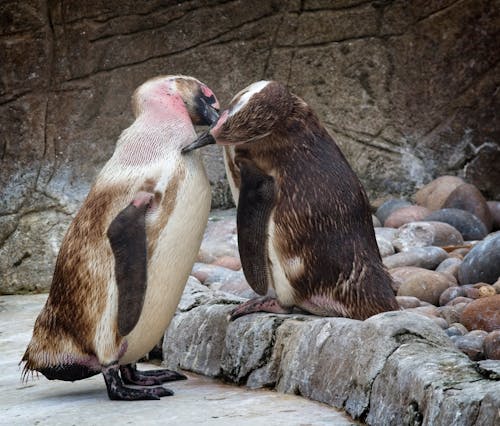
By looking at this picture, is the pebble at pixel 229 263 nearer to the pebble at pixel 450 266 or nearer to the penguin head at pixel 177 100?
the pebble at pixel 450 266

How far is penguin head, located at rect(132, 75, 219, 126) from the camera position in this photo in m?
4.01

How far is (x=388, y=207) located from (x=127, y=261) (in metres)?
4.56

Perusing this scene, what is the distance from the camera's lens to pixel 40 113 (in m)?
8.47

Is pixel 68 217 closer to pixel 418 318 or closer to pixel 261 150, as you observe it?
pixel 261 150

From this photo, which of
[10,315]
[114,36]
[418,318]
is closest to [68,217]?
[114,36]

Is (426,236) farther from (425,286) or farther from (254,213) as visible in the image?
(254,213)

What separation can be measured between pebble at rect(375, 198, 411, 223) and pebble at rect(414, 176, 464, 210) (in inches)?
6.0

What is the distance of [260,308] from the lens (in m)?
4.13

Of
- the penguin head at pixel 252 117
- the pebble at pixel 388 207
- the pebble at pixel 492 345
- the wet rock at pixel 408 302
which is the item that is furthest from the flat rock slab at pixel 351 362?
the pebble at pixel 388 207

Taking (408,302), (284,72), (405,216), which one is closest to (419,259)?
(408,302)

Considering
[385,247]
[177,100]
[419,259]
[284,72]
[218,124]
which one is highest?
[284,72]

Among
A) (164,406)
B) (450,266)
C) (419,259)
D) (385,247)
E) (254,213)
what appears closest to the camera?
(164,406)

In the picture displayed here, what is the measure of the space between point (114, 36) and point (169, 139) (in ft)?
16.0

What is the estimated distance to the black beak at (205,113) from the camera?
4.10 m
